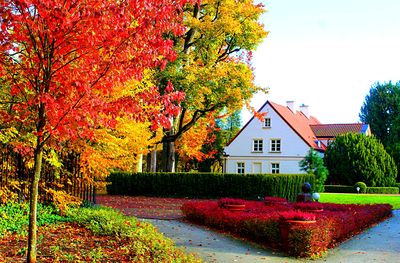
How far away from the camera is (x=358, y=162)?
41.7 meters

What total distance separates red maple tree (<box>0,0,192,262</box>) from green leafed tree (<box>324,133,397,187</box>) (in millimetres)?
37770

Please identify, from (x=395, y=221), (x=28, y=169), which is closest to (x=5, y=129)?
(x=28, y=169)

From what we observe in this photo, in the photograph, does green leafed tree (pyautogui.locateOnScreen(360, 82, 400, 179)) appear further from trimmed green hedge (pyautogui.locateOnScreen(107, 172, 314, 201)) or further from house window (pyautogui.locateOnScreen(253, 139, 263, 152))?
trimmed green hedge (pyautogui.locateOnScreen(107, 172, 314, 201))

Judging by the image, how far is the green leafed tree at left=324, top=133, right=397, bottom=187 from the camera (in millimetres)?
41656

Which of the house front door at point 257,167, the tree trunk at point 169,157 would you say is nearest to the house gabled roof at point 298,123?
the house front door at point 257,167

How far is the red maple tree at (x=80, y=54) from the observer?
6.07m

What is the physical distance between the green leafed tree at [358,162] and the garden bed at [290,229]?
28.0 metres

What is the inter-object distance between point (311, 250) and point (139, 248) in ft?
10.8

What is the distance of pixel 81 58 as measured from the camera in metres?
6.59

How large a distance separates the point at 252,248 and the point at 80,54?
5.15 metres

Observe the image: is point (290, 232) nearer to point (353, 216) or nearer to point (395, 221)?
point (353, 216)

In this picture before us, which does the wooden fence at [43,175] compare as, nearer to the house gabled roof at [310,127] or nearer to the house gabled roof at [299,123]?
the house gabled roof at [299,123]

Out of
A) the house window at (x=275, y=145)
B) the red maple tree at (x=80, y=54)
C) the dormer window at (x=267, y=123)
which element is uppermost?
the dormer window at (x=267, y=123)

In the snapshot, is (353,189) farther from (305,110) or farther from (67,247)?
(67,247)
